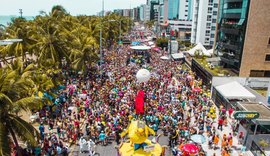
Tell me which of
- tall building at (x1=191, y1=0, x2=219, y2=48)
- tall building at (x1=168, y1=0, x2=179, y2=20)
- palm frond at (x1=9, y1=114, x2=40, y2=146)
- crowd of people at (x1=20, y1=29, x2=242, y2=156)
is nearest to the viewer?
palm frond at (x1=9, y1=114, x2=40, y2=146)

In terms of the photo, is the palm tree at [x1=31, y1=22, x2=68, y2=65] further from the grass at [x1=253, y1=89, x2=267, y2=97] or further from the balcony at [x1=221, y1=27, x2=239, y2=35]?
the grass at [x1=253, y1=89, x2=267, y2=97]

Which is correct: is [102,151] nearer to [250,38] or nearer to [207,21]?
[250,38]

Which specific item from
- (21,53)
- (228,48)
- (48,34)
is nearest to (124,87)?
(48,34)

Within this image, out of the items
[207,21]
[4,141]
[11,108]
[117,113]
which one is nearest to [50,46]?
[117,113]

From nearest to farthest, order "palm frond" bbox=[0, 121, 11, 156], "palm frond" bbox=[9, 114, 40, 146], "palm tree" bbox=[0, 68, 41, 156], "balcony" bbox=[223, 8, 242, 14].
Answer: "palm frond" bbox=[0, 121, 11, 156] → "palm tree" bbox=[0, 68, 41, 156] → "palm frond" bbox=[9, 114, 40, 146] → "balcony" bbox=[223, 8, 242, 14]

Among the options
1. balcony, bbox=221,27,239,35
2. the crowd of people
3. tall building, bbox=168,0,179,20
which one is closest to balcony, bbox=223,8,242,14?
balcony, bbox=221,27,239,35

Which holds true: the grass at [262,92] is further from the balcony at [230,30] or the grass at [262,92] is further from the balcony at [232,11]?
the balcony at [232,11]
